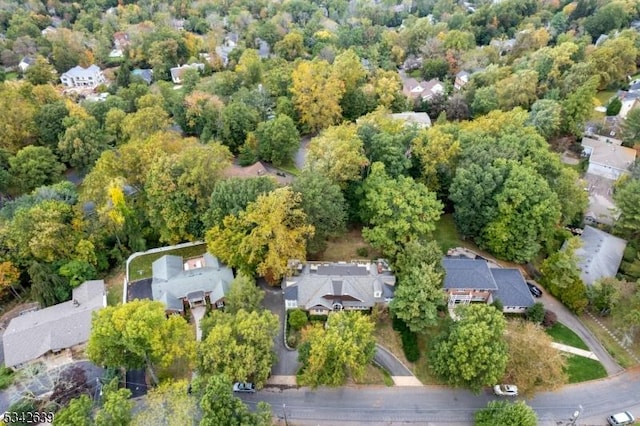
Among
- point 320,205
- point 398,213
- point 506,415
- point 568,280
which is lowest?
point 506,415

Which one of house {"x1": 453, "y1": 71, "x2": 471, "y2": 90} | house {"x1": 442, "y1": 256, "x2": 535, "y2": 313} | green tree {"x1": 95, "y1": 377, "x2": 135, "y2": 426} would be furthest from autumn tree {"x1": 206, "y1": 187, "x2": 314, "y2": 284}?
house {"x1": 453, "y1": 71, "x2": 471, "y2": 90}

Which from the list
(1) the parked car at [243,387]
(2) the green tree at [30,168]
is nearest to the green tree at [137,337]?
(1) the parked car at [243,387]

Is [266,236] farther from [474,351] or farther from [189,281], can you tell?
[474,351]

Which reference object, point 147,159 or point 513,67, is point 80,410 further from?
point 513,67

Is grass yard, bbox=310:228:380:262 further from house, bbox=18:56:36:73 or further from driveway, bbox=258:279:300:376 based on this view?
house, bbox=18:56:36:73

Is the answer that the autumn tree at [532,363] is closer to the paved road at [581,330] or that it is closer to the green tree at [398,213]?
the paved road at [581,330]

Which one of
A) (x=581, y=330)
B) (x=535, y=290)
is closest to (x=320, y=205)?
(x=535, y=290)

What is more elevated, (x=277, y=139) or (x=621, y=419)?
(x=277, y=139)

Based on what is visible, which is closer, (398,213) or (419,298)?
(419,298)
